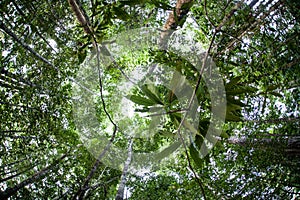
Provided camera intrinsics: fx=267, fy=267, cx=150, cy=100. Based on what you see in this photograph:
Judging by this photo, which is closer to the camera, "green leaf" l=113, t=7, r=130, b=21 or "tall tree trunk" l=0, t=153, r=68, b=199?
"green leaf" l=113, t=7, r=130, b=21

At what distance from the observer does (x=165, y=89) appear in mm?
3055

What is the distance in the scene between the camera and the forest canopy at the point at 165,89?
5.42 feet

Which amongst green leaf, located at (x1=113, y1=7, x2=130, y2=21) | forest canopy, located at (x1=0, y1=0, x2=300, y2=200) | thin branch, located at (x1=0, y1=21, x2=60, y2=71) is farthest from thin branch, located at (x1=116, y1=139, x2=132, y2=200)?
green leaf, located at (x1=113, y1=7, x2=130, y2=21)

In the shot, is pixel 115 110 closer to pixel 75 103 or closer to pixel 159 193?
pixel 75 103

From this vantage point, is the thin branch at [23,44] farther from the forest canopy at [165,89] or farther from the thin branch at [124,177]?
the thin branch at [124,177]

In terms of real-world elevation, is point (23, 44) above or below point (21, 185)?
above

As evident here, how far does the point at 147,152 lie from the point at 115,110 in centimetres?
117

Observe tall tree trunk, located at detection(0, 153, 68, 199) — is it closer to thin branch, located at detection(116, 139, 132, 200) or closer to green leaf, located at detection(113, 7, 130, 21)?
thin branch, located at detection(116, 139, 132, 200)

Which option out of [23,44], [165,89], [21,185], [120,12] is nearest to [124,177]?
[21,185]

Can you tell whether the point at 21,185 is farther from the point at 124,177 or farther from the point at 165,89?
the point at 165,89

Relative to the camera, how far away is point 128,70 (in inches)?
173

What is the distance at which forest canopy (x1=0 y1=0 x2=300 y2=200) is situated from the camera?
165 cm

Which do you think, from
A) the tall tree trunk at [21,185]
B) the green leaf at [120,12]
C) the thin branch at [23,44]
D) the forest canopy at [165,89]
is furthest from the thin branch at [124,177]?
the green leaf at [120,12]

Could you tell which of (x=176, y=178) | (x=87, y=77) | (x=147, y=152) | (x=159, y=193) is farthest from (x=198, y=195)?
(x=87, y=77)
